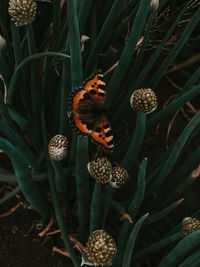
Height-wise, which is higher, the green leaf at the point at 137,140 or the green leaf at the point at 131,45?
the green leaf at the point at 131,45

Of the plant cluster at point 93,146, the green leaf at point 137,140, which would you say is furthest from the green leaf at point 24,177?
the green leaf at point 137,140

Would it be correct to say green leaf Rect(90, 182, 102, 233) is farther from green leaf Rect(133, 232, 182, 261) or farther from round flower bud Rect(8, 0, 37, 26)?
round flower bud Rect(8, 0, 37, 26)

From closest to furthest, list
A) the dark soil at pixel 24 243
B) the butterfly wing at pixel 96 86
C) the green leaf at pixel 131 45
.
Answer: the green leaf at pixel 131 45
the butterfly wing at pixel 96 86
the dark soil at pixel 24 243

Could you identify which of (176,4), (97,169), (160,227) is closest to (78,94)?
(97,169)

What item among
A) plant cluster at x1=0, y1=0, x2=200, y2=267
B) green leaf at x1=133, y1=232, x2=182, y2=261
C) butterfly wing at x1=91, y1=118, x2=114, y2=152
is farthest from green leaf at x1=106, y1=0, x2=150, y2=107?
green leaf at x1=133, y1=232, x2=182, y2=261

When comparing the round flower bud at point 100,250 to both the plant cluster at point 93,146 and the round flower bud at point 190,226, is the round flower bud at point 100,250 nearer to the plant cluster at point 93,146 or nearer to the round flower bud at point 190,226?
the plant cluster at point 93,146

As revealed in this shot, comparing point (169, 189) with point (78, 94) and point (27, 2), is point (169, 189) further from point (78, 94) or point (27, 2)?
point (27, 2)
